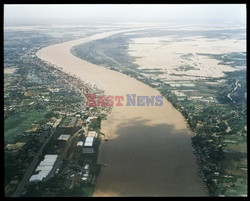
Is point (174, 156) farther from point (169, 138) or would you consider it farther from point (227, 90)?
point (227, 90)

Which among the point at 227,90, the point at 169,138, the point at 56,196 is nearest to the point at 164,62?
the point at 227,90

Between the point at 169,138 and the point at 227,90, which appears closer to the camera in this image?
the point at 169,138

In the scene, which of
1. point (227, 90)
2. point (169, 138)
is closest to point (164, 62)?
point (227, 90)

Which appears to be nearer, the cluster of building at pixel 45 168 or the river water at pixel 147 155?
the river water at pixel 147 155

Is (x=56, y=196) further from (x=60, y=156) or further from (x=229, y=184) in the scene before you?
(x=229, y=184)

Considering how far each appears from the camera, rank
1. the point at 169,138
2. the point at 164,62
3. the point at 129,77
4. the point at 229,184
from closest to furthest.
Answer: the point at 229,184, the point at 169,138, the point at 129,77, the point at 164,62

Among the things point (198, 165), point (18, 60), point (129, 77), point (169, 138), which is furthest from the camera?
point (18, 60)

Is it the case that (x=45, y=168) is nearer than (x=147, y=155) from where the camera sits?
Yes

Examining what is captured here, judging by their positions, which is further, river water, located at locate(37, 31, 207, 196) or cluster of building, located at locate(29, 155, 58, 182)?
cluster of building, located at locate(29, 155, 58, 182)
